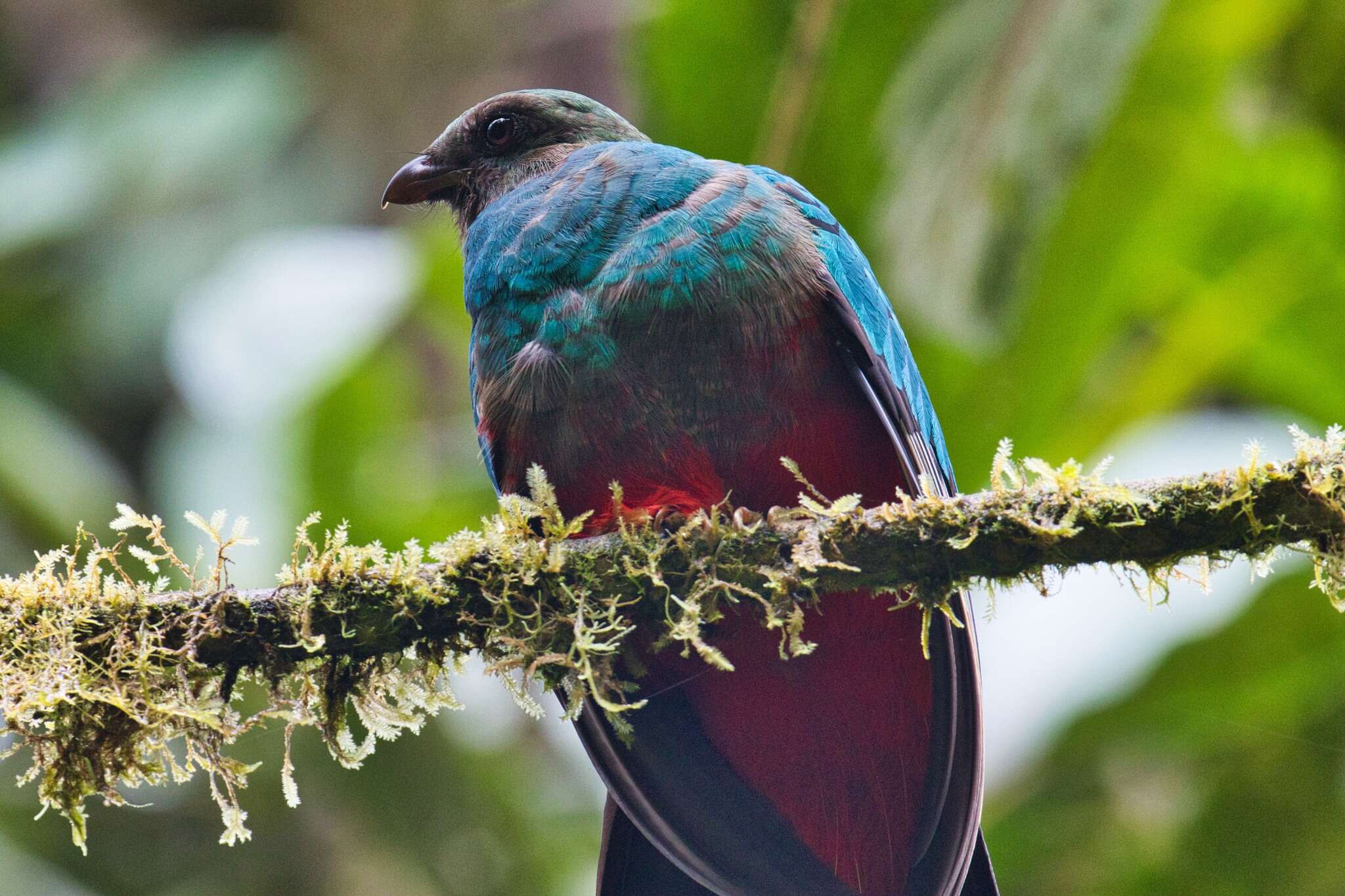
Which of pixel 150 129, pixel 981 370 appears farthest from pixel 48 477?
pixel 981 370

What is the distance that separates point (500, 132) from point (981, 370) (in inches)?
76.3

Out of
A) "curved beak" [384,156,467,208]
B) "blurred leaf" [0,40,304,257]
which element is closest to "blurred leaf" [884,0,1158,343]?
"curved beak" [384,156,467,208]

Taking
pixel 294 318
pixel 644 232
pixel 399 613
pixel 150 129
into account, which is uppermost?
pixel 644 232

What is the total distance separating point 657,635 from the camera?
253cm

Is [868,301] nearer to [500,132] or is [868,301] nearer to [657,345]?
[657,345]

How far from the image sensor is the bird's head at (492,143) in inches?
145

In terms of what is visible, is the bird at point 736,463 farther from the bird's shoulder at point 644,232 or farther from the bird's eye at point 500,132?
the bird's eye at point 500,132

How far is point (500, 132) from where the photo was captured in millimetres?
3730

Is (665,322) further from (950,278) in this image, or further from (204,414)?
(204,414)

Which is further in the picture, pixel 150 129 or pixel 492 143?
pixel 150 129

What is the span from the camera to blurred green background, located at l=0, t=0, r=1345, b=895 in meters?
4.14

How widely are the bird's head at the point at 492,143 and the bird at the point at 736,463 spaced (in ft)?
1.71

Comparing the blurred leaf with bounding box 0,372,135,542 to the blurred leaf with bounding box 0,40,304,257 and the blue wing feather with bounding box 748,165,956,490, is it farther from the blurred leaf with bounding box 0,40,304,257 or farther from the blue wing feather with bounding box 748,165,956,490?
the blue wing feather with bounding box 748,165,956,490

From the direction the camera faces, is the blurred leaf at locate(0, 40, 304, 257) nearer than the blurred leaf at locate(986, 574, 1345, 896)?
No
